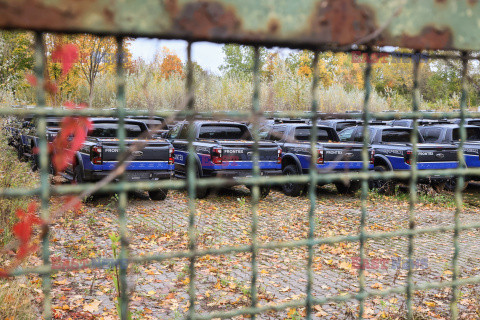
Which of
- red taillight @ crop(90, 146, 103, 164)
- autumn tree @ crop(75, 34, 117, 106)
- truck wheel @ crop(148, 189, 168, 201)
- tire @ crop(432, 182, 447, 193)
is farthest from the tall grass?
tire @ crop(432, 182, 447, 193)

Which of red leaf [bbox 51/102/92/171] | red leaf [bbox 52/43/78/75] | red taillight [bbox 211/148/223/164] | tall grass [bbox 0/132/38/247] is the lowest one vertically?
tall grass [bbox 0/132/38/247]

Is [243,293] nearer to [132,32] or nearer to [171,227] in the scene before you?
[171,227]

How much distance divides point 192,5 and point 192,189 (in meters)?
0.50

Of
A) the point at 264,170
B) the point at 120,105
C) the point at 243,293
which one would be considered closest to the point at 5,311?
the point at 243,293

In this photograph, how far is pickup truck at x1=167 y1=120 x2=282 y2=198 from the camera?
10070 mm

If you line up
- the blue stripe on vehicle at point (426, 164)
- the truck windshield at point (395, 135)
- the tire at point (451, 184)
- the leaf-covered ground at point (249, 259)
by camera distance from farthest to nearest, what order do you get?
the truck windshield at point (395, 135) → the tire at point (451, 184) → the blue stripe on vehicle at point (426, 164) → the leaf-covered ground at point (249, 259)

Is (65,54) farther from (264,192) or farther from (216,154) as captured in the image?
(264,192)

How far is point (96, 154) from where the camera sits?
889 centimetres

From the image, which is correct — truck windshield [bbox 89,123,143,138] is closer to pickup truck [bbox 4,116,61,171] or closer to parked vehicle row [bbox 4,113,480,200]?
parked vehicle row [bbox 4,113,480,200]

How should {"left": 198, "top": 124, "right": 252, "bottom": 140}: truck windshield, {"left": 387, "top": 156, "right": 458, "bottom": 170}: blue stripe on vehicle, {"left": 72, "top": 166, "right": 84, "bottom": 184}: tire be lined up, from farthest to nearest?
{"left": 198, "top": 124, "right": 252, "bottom": 140}: truck windshield, {"left": 387, "top": 156, "right": 458, "bottom": 170}: blue stripe on vehicle, {"left": 72, "top": 166, "right": 84, "bottom": 184}: tire

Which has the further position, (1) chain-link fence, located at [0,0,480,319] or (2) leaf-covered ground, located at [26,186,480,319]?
(2) leaf-covered ground, located at [26,186,480,319]

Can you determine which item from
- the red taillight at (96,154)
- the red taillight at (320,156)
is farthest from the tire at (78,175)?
the red taillight at (320,156)

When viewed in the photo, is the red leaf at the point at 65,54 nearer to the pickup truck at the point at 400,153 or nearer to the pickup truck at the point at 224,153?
the pickup truck at the point at 224,153

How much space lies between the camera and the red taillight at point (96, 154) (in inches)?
349
